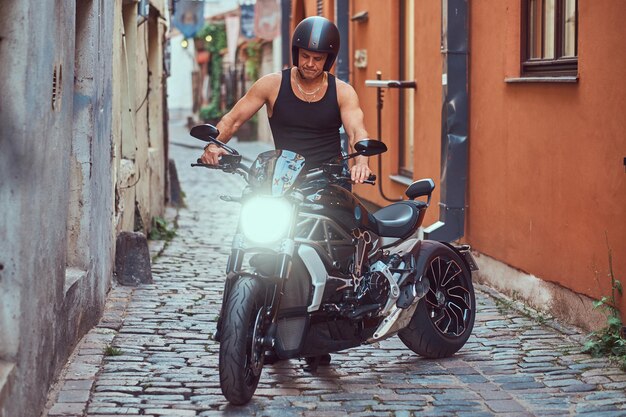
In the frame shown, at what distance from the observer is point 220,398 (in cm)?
592

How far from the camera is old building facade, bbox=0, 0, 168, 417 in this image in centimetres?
490

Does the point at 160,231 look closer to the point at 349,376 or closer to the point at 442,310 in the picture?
the point at 442,310

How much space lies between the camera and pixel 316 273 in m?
5.97

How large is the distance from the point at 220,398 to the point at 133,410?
46 cm

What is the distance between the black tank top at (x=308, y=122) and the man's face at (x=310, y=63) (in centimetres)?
15

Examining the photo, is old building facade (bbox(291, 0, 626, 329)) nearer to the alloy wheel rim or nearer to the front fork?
the alloy wheel rim

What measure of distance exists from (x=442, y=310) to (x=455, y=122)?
3.20 m

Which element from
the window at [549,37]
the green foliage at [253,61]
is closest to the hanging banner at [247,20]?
the green foliage at [253,61]

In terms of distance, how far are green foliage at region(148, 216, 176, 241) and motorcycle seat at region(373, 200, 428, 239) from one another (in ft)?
20.9

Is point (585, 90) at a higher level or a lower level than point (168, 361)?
higher

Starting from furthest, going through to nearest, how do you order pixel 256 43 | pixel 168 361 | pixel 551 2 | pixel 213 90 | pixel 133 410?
1. pixel 213 90
2. pixel 256 43
3. pixel 551 2
4. pixel 168 361
5. pixel 133 410

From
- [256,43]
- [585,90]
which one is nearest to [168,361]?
[585,90]

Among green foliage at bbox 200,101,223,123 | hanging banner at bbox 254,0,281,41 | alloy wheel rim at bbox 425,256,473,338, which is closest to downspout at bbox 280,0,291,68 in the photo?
hanging banner at bbox 254,0,281,41

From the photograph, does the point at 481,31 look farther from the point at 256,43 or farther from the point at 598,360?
the point at 256,43
